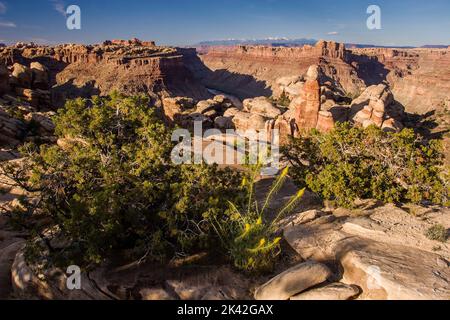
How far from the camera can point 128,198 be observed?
10086 millimetres

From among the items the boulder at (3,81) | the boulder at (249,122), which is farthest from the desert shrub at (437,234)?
the boulder at (3,81)

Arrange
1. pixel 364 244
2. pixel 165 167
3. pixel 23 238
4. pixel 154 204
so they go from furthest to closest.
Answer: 1. pixel 23 238
2. pixel 165 167
3. pixel 154 204
4. pixel 364 244

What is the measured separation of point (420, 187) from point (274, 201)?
6407 millimetres

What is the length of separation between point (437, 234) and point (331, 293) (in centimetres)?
481

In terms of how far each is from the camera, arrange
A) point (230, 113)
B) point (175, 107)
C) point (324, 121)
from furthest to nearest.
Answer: point (175, 107)
point (230, 113)
point (324, 121)

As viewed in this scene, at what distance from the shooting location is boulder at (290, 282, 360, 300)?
25.7 ft

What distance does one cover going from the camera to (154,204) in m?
10.8

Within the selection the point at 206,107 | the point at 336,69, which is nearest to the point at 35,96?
the point at 206,107

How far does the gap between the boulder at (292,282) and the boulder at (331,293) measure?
18 centimetres

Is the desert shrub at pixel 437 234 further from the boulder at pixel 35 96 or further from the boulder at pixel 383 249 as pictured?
the boulder at pixel 35 96

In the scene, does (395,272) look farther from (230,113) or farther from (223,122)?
(230,113)

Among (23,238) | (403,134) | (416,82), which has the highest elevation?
(416,82)

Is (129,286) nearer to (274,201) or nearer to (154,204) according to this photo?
(154,204)
